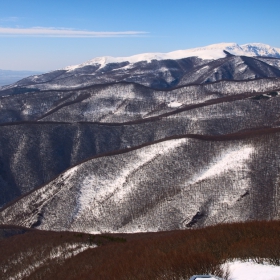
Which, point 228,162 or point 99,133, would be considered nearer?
point 228,162

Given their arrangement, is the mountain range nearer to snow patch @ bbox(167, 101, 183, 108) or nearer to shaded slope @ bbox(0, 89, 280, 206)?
shaded slope @ bbox(0, 89, 280, 206)

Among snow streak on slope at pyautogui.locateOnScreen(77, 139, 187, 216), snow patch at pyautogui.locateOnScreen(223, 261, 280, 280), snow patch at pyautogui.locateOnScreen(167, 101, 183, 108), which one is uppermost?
snow patch at pyautogui.locateOnScreen(223, 261, 280, 280)

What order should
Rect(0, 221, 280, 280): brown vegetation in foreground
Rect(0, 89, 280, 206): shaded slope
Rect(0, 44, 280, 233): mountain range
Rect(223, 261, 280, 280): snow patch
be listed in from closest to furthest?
Rect(223, 261, 280, 280): snow patch, Rect(0, 221, 280, 280): brown vegetation in foreground, Rect(0, 44, 280, 233): mountain range, Rect(0, 89, 280, 206): shaded slope

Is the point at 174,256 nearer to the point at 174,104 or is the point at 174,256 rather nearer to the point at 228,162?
the point at 228,162

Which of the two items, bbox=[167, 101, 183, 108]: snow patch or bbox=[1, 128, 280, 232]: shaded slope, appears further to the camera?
bbox=[167, 101, 183, 108]: snow patch

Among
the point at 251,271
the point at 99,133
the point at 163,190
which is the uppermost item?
the point at 251,271

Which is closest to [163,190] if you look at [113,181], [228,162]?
[113,181]

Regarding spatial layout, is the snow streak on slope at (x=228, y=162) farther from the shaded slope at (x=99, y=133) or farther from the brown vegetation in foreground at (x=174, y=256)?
the shaded slope at (x=99, y=133)

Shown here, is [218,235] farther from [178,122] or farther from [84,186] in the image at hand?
[178,122]

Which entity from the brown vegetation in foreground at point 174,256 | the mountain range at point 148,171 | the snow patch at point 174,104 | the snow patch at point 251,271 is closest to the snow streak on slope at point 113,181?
the mountain range at point 148,171

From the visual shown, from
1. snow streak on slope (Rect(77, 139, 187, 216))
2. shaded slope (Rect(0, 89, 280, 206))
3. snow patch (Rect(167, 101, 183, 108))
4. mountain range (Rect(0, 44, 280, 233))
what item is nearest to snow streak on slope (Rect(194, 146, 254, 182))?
mountain range (Rect(0, 44, 280, 233))

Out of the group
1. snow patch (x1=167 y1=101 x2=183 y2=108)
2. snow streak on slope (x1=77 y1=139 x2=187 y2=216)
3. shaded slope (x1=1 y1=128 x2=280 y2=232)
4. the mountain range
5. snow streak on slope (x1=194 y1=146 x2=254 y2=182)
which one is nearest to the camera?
shaded slope (x1=1 y1=128 x2=280 y2=232)

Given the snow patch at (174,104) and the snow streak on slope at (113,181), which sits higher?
the snow patch at (174,104)

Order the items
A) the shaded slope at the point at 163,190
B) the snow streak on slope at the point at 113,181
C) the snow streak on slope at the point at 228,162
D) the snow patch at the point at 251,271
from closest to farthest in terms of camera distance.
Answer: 1. the snow patch at the point at 251,271
2. the shaded slope at the point at 163,190
3. the snow streak on slope at the point at 228,162
4. the snow streak on slope at the point at 113,181
